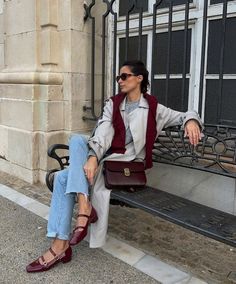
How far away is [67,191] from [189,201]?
A: 0.92 metres

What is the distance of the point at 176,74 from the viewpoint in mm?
3982

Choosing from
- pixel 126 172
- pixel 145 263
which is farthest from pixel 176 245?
pixel 126 172

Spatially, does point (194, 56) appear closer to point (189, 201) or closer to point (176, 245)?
point (189, 201)

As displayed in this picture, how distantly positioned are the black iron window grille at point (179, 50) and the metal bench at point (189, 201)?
38 cm

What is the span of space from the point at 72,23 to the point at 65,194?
7.45ft

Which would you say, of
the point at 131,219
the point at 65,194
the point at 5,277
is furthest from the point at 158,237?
the point at 5,277

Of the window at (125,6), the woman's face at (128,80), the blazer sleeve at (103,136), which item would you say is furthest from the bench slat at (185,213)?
the window at (125,6)

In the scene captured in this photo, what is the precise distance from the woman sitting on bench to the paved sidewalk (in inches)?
20.4

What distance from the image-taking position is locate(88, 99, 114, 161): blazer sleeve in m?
2.87

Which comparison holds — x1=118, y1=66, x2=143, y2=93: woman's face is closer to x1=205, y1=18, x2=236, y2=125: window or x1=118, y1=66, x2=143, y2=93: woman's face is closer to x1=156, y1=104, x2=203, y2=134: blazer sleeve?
x1=156, y1=104, x2=203, y2=134: blazer sleeve

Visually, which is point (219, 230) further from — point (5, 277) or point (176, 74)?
point (176, 74)

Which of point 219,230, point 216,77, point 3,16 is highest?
point 3,16

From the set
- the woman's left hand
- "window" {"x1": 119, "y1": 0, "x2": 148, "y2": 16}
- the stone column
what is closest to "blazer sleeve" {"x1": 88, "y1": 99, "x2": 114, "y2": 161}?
the woman's left hand

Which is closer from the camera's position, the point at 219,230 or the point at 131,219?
the point at 219,230
